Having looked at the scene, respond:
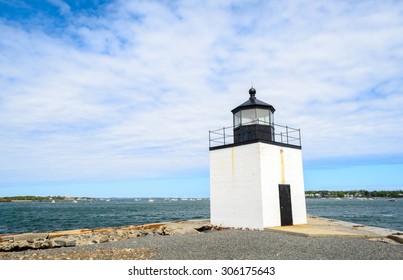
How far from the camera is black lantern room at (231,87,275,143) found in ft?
49.0

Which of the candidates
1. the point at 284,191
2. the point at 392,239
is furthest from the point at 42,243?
the point at 392,239

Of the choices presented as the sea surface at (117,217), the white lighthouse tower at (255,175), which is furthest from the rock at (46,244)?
the sea surface at (117,217)

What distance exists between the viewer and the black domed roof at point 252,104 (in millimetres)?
15164

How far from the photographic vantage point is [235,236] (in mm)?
11586

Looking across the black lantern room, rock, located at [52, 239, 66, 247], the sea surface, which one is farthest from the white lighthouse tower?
the sea surface

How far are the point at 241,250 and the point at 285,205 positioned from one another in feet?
19.8

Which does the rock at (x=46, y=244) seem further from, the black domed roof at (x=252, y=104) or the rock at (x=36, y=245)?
the black domed roof at (x=252, y=104)

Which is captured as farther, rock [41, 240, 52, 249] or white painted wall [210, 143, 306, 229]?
white painted wall [210, 143, 306, 229]

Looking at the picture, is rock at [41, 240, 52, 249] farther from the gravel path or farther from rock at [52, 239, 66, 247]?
the gravel path

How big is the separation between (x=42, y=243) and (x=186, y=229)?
596 cm

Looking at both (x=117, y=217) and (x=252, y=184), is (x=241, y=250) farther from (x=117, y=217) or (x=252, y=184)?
(x=117, y=217)

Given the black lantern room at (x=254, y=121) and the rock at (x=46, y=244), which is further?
the black lantern room at (x=254, y=121)
